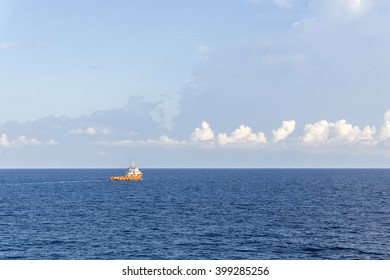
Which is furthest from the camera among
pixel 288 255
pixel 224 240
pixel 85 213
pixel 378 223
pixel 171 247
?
pixel 85 213

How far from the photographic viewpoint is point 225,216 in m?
95.9

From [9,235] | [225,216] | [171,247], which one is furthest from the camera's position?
[225,216]

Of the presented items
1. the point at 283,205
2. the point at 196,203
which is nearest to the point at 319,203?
the point at 283,205

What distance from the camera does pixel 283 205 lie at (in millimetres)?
117250

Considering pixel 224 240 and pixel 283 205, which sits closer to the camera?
pixel 224 240

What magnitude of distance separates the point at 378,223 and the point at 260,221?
24.8 m

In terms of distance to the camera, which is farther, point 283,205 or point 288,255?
point 283,205

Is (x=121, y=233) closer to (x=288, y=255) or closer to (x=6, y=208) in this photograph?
(x=288, y=255)
